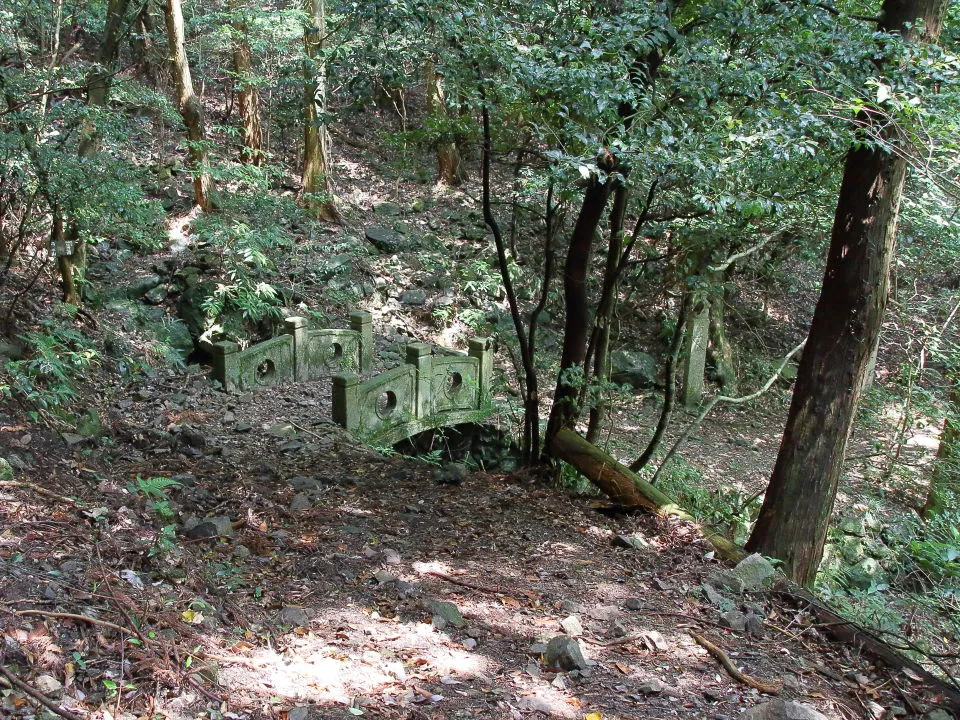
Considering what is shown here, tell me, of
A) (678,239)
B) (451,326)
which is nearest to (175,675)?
(678,239)

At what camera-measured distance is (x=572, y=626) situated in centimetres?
380

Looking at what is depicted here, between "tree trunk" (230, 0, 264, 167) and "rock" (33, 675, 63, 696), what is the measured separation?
12174 millimetres

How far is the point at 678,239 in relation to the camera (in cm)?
706

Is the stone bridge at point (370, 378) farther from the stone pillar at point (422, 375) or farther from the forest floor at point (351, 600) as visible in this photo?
the forest floor at point (351, 600)

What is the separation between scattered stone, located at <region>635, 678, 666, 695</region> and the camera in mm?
3258

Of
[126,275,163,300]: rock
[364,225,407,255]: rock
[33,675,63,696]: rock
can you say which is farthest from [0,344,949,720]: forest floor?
[364,225,407,255]: rock

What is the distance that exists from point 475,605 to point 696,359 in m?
11.0

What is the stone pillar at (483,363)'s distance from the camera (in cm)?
1074

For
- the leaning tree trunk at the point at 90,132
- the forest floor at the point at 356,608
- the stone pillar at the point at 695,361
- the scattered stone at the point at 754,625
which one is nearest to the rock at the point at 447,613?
the forest floor at the point at 356,608

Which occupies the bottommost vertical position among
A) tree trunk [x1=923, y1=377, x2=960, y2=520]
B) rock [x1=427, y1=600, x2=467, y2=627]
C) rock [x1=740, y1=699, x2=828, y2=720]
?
tree trunk [x1=923, y1=377, x2=960, y2=520]

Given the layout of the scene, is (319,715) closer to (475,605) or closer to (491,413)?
(475,605)

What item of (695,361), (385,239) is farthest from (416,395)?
(695,361)

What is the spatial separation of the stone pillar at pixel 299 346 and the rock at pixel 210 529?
219 inches

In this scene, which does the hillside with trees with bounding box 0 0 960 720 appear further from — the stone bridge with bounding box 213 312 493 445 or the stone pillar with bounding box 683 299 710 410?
the stone pillar with bounding box 683 299 710 410
